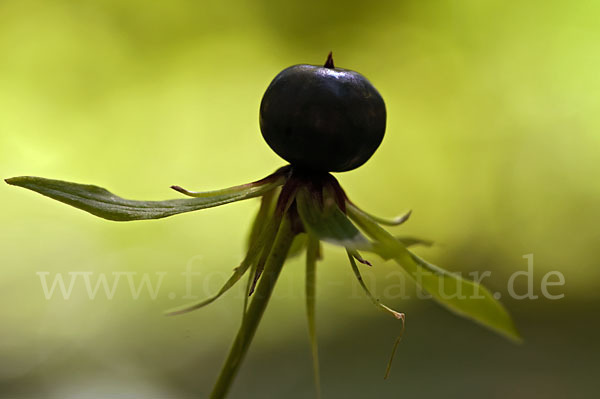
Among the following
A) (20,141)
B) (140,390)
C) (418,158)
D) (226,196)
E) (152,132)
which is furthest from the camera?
(418,158)

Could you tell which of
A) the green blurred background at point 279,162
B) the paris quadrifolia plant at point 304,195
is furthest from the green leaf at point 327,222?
the green blurred background at point 279,162

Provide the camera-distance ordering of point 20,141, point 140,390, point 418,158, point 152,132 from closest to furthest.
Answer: point 140,390, point 20,141, point 152,132, point 418,158

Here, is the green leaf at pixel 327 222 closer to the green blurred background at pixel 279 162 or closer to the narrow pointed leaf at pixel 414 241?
the narrow pointed leaf at pixel 414 241

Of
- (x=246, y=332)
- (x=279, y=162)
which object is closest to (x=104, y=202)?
(x=246, y=332)

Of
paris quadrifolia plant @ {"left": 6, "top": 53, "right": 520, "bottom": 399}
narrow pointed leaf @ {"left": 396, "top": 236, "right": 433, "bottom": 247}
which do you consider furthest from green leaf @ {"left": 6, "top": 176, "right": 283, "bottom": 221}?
narrow pointed leaf @ {"left": 396, "top": 236, "right": 433, "bottom": 247}

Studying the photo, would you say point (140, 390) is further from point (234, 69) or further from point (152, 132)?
point (234, 69)

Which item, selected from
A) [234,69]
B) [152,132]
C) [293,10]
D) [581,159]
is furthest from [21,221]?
[581,159]
